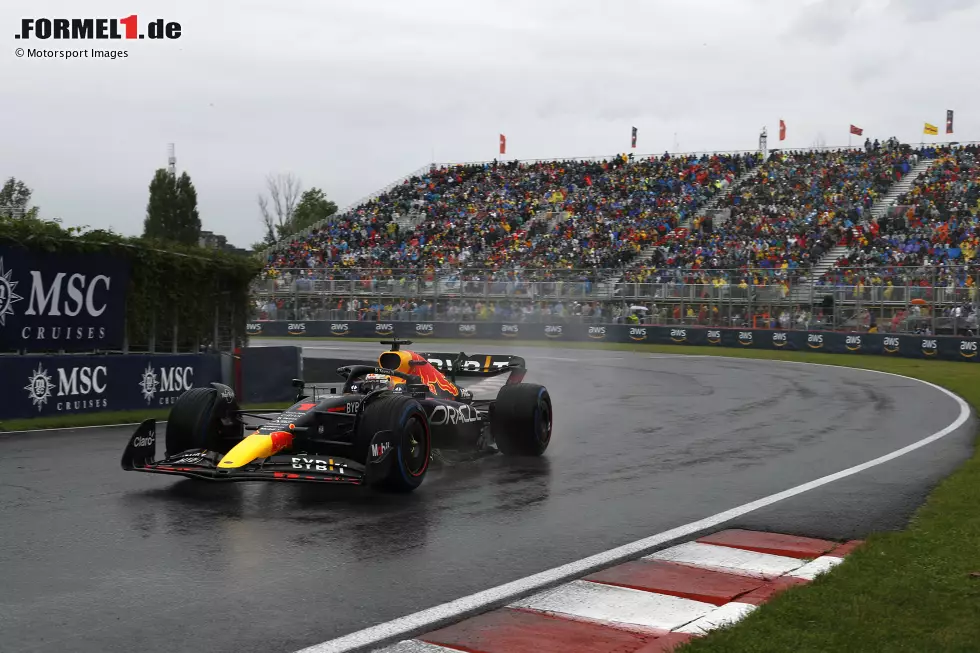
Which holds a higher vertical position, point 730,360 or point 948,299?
point 948,299

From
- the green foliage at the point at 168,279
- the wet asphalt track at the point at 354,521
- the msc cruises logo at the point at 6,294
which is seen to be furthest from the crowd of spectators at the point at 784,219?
the msc cruises logo at the point at 6,294

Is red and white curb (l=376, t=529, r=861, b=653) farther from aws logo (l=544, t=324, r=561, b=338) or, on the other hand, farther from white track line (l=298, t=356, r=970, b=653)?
aws logo (l=544, t=324, r=561, b=338)

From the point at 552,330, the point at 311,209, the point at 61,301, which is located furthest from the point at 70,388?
the point at 311,209

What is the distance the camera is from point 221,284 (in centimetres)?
1850

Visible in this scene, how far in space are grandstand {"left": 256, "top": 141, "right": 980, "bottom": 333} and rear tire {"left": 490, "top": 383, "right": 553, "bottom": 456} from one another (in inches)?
997

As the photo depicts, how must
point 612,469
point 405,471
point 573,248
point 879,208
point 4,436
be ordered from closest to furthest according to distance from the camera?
point 405,471
point 612,469
point 4,436
point 879,208
point 573,248

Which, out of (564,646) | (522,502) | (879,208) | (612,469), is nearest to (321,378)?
(612,469)

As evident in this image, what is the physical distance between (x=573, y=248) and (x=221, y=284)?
101ft

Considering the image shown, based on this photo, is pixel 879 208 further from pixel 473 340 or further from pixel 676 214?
pixel 473 340

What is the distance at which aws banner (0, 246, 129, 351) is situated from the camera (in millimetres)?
14234

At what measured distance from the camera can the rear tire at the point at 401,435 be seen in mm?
8727

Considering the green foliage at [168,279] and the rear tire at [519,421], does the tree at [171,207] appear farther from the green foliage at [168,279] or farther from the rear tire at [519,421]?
the rear tire at [519,421]

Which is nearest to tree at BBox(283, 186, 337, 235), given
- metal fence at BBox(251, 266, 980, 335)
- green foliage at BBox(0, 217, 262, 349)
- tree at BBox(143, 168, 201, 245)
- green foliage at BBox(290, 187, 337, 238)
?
green foliage at BBox(290, 187, 337, 238)

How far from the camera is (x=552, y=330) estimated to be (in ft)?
133
